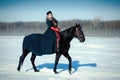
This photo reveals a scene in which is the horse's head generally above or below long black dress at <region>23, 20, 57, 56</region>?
above

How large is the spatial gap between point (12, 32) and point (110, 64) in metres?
30.2

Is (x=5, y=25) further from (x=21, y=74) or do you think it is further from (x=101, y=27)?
(x=21, y=74)

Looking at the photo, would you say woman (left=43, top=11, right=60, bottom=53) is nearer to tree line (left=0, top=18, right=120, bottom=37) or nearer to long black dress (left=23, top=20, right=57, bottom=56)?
long black dress (left=23, top=20, right=57, bottom=56)

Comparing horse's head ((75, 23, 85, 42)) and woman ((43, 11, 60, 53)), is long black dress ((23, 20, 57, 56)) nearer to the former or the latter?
woman ((43, 11, 60, 53))

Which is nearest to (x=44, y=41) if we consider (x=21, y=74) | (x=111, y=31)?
(x=21, y=74)

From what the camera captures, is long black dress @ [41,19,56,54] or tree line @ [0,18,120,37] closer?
long black dress @ [41,19,56,54]

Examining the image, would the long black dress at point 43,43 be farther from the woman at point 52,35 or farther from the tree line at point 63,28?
the tree line at point 63,28

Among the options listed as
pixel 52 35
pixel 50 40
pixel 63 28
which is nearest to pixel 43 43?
pixel 50 40

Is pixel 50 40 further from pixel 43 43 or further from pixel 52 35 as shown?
pixel 43 43

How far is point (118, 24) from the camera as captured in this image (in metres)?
39.3

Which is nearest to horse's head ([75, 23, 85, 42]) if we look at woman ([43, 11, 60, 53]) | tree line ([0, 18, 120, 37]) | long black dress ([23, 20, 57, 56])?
woman ([43, 11, 60, 53])

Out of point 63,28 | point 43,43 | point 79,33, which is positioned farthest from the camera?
point 63,28

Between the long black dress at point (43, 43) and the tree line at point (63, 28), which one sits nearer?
the long black dress at point (43, 43)

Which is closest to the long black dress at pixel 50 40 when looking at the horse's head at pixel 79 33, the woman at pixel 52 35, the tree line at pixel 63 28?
the woman at pixel 52 35
